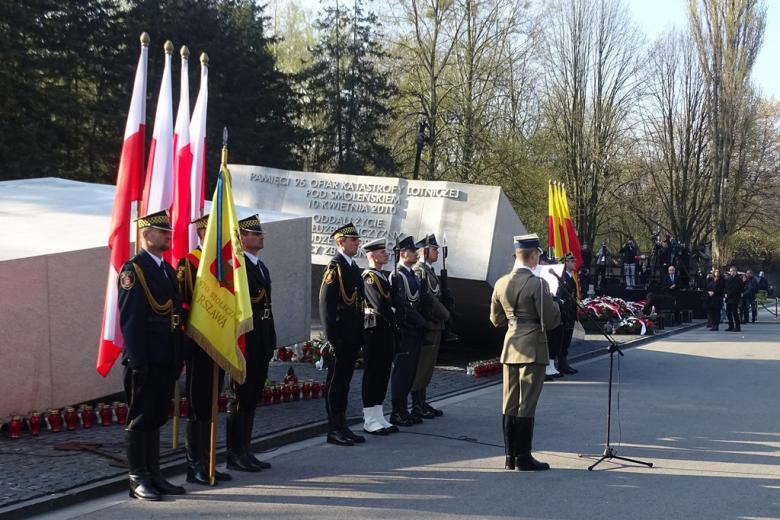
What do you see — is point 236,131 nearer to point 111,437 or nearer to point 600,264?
point 600,264

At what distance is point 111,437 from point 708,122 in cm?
3987

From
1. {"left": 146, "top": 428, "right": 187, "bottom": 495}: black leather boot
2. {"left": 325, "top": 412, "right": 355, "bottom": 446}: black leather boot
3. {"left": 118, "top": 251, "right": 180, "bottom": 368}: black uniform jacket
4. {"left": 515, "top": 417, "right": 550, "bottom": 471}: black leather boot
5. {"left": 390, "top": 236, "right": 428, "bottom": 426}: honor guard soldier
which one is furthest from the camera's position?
{"left": 390, "top": 236, "right": 428, "bottom": 426}: honor guard soldier

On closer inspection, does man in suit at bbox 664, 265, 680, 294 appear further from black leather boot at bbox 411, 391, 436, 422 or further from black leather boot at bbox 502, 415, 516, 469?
black leather boot at bbox 502, 415, 516, 469

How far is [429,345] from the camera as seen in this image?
1048cm

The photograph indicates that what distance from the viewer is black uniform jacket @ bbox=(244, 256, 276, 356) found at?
7523 mm

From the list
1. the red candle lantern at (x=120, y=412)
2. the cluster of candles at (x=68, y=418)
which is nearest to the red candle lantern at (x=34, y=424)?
the cluster of candles at (x=68, y=418)

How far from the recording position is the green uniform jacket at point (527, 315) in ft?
24.7

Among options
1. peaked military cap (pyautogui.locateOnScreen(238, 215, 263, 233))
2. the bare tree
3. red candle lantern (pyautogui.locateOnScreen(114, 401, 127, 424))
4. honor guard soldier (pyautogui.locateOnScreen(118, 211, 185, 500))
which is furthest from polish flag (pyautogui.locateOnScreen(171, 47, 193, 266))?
the bare tree

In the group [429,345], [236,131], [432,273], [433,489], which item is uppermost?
[236,131]

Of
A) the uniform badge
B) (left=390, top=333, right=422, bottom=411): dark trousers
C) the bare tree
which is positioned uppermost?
the bare tree

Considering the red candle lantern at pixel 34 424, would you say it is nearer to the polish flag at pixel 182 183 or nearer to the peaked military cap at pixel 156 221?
the polish flag at pixel 182 183

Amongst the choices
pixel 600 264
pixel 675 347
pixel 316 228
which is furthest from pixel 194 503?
pixel 600 264

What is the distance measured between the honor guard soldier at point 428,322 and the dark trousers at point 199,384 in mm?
3411

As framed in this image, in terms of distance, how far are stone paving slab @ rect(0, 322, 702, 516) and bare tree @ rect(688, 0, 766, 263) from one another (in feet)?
113
